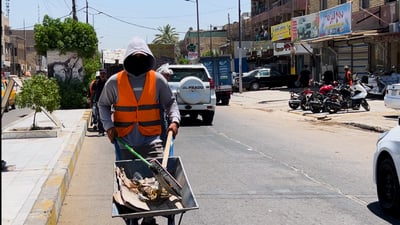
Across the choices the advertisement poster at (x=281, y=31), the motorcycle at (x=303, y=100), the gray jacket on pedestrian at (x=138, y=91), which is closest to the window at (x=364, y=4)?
the advertisement poster at (x=281, y=31)

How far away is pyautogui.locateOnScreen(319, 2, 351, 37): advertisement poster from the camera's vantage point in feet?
97.6

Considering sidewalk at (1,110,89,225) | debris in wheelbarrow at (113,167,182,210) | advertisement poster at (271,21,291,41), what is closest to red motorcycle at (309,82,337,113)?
sidewalk at (1,110,89,225)

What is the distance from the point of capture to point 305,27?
36.3m

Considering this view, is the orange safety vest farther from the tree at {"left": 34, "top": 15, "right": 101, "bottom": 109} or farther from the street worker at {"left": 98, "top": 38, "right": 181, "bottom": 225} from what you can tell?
the tree at {"left": 34, "top": 15, "right": 101, "bottom": 109}

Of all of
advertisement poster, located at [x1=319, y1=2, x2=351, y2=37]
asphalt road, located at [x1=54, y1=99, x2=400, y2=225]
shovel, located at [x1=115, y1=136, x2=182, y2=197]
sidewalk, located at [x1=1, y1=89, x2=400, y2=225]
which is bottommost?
asphalt road, located at [x1=54, y1=99, x2=400, y2=225]

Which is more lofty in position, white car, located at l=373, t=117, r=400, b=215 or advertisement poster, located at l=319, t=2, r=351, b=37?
advertisement poster, located at l=319, t=2, r=351, b=37

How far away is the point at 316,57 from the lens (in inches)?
1668

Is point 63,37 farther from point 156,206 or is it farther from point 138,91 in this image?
point 156,206

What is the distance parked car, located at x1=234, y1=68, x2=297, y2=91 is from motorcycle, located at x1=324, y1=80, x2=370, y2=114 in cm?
2049

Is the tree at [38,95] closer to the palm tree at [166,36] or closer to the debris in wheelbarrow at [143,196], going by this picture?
the debris in wheelbarrow at [143,196]

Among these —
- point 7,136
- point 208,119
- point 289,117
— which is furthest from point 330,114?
point 7,136

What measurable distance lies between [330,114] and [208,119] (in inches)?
221

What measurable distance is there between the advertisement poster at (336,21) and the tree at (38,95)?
19334 mm

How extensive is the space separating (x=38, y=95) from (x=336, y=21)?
70.0ft
